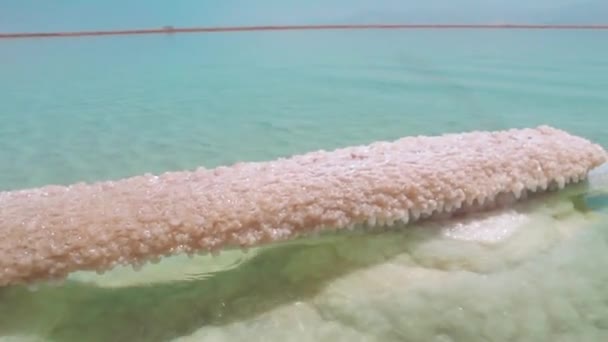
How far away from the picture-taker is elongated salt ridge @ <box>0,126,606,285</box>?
0.88 meters

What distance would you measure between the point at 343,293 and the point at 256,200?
24 centimetres

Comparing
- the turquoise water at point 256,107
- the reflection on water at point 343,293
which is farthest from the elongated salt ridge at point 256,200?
the turquoise water at point 256,107

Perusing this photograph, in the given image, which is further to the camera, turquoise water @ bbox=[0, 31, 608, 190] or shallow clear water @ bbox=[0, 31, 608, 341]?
turquoise water @ bbox=[0, 31, 608, 190]

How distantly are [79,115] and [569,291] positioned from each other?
2.64 meters

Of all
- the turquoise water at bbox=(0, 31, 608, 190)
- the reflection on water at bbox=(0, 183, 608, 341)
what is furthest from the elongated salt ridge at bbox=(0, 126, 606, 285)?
the turquoise water at bbox=(0, 31, 608, 190)

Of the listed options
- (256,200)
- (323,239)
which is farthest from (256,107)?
(256,200)

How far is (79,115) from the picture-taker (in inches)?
116

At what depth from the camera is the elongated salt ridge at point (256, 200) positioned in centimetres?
88

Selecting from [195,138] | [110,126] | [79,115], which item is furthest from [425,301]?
[79,115]

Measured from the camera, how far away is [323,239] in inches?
43.9

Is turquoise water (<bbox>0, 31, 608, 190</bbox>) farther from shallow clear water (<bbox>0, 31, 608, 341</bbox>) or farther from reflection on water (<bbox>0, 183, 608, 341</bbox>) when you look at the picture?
reflection on water (<bbox>0, 183, 608, 341</bbox>)

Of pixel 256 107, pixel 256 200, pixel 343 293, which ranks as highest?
pixel 256 200

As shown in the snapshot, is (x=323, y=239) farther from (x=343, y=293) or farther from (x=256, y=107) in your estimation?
(x=256, y=107)

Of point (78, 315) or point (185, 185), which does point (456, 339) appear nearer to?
point (185, 185)
